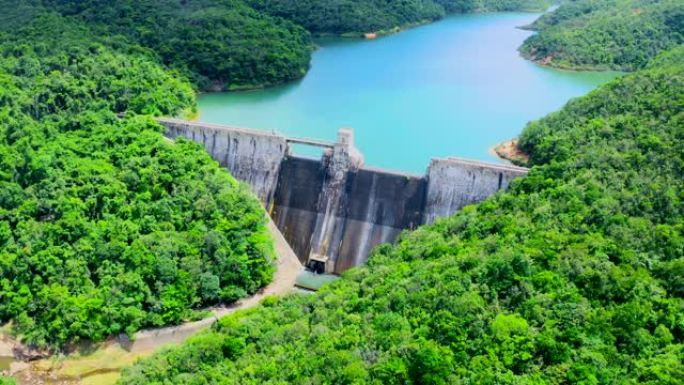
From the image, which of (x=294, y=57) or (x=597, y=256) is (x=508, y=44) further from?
(x=597, y=256)

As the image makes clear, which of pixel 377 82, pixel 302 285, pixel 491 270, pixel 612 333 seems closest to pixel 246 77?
pixel 377 82

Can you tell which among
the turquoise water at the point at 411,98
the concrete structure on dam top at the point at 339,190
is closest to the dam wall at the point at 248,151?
the concrete structure on dam top at the point at 339,190

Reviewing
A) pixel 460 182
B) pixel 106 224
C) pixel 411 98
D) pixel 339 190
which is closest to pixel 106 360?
pixel 106 224

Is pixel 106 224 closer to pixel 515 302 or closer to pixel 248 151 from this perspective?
pixel 248 151

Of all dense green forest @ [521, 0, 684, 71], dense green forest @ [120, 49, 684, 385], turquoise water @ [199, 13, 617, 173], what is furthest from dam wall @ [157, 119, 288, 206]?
dense green forest @ [521, 0, 684, 71]

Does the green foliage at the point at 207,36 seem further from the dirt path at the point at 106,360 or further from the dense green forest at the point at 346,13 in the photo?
the dirt path at the point at 106,360

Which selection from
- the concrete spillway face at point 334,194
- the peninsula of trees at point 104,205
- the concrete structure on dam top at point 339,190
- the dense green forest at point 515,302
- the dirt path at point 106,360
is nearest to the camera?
the dense green forest at point 515,302

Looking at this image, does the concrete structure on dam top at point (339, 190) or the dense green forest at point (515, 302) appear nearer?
the dense green forest at point (515, 302)

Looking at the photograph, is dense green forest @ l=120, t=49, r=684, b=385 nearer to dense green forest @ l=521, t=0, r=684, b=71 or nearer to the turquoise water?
the turquoise water
